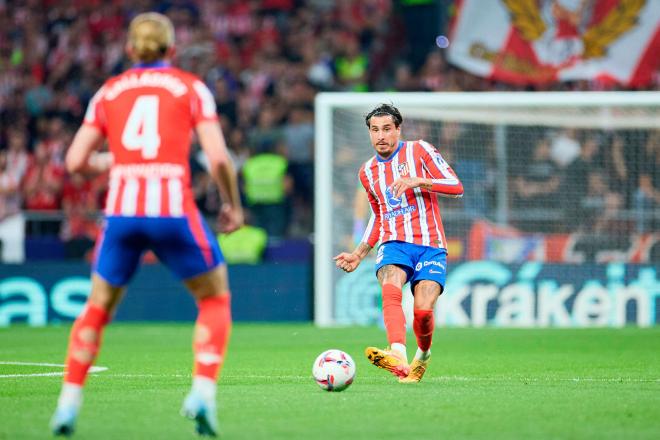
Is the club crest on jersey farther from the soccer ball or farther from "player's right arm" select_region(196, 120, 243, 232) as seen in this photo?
"player's right arm" select_region(196, 120, 243, 232)

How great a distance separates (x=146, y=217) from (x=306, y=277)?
11.6m

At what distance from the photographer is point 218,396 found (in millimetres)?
7988

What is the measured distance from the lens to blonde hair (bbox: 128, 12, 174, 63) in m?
6.16

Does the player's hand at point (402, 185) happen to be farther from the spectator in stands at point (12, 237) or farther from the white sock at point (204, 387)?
the spectator in stands at point (12, 237)

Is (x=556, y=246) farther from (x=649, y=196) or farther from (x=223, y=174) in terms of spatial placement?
(x=223, y=174)

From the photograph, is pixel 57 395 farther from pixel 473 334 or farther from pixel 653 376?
pixel 473 334

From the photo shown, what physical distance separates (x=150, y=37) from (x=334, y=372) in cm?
293

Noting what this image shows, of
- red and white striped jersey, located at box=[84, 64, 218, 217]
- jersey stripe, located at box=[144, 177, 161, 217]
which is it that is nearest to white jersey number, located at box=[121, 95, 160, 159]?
red and white striped jersey, located at box=[84, 64, 218, 217]

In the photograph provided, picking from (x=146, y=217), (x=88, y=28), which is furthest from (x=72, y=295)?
(x=146, y=217)

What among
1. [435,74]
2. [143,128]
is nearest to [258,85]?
[435,74]

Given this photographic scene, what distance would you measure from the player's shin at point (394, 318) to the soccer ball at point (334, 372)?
2.36 feet

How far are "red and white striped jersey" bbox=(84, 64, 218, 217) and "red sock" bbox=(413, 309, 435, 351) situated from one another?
3.24 m

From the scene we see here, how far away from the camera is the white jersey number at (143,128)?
242 inches

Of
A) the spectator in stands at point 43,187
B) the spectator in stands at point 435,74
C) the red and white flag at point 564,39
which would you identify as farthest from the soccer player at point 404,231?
the spectator in stands at point 435,74
